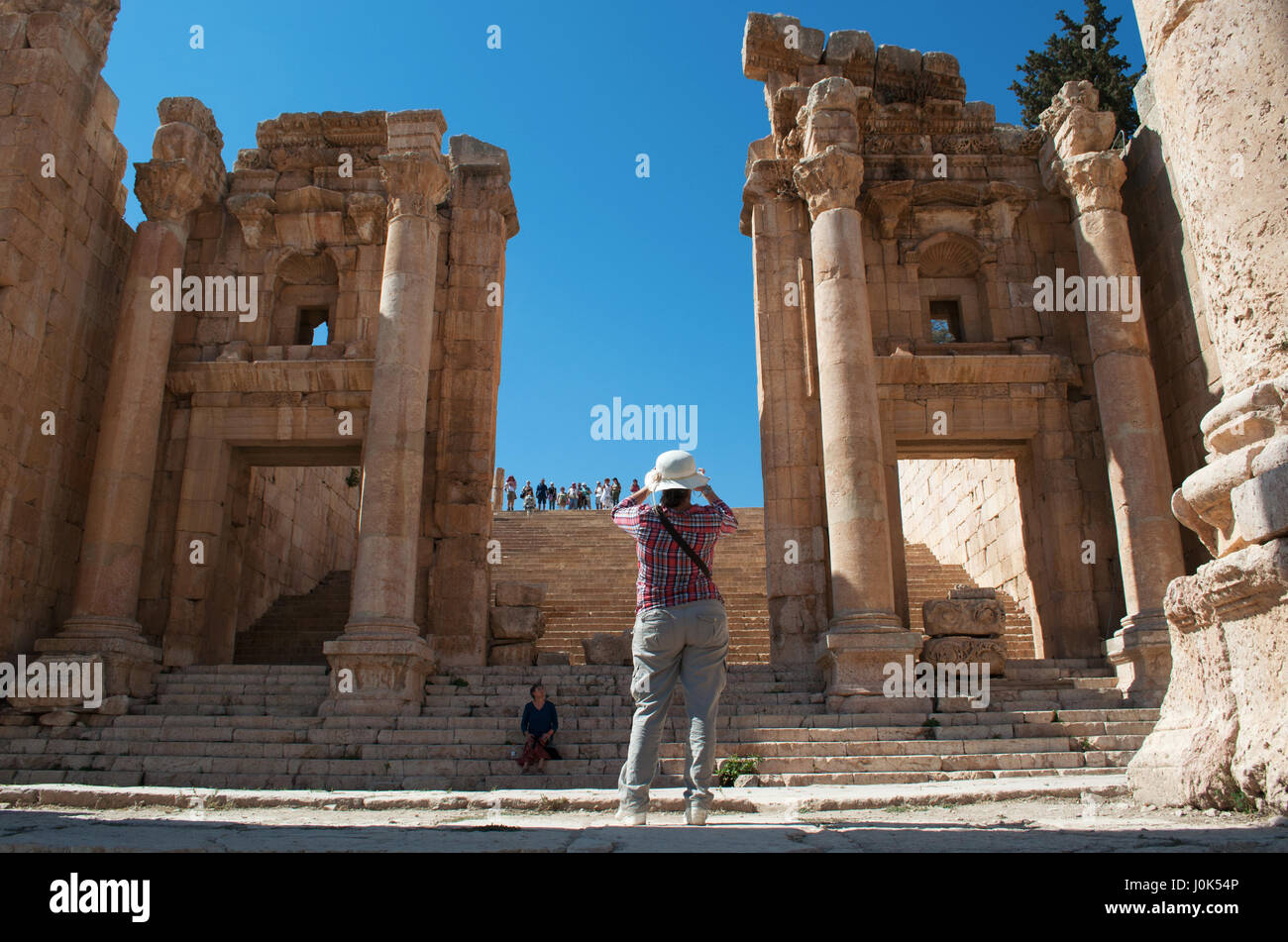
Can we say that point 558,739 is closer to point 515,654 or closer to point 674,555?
point 515,654

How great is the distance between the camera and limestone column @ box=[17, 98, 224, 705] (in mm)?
13844

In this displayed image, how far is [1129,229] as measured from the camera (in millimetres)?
17297

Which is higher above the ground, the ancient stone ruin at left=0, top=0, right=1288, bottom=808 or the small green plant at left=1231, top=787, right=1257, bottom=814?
the ancient stone ruin at left=0, top=0, right=1288, bottom=808

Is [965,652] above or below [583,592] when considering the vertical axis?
below

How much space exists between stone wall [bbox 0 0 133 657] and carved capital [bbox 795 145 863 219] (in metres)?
11.7

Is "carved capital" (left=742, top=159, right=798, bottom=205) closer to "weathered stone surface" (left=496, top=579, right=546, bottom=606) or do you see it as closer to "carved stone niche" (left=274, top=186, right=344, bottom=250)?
"carved stone niche" (left=274, top=186, right=344, bottom=250)

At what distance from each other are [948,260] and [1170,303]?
3.87 m

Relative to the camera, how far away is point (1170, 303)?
635 inches

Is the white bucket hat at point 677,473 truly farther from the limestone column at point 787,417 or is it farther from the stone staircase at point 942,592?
the stone staircase at point 942,592

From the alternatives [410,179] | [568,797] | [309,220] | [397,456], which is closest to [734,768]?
[568,797]

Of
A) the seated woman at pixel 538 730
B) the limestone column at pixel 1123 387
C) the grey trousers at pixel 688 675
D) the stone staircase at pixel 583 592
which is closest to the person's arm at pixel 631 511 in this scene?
the grey trousers at pixel 688 675

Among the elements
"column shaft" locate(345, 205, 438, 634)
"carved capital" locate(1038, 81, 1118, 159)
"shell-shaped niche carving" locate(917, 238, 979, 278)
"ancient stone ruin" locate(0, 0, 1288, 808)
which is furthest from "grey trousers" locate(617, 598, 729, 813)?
"carved capital" locate(1038, 81, 1118, 159)

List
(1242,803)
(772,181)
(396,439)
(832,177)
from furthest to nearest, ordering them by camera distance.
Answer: (772,181) < (832,177) < (396,439) < (1242,803)

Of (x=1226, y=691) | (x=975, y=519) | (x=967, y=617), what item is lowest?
(x=1226, y=691)
